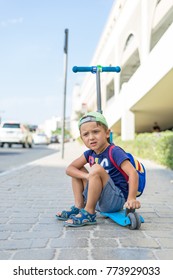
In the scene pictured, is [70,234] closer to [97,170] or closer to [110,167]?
[97,170]

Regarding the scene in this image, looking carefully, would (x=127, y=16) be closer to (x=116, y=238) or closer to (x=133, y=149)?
(x=133, y=149)

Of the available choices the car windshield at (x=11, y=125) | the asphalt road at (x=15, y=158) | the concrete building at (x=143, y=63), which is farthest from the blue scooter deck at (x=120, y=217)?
the car windshield at (x=11, y=125)

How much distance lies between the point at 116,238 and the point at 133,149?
42.6 feet

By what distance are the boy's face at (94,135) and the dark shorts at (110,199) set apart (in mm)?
343

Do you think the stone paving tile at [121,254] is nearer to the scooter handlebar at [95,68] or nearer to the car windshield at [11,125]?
the scooter handlebar at [95,68]

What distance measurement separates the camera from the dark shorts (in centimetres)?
332

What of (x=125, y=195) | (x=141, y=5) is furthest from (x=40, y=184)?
(x=141, y=5)

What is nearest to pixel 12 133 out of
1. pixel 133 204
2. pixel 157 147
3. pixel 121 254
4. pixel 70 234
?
pixel 157 147

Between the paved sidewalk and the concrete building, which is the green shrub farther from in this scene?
the paved sidewalk

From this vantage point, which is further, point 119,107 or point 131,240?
point 119,107

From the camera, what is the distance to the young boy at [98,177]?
3.18 m

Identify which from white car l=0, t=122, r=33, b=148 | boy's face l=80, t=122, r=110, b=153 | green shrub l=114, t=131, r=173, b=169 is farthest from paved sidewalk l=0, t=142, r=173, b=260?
white car l=0, t=122, r=33, b=148

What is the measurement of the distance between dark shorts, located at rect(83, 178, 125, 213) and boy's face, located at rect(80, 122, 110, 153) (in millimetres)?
343
